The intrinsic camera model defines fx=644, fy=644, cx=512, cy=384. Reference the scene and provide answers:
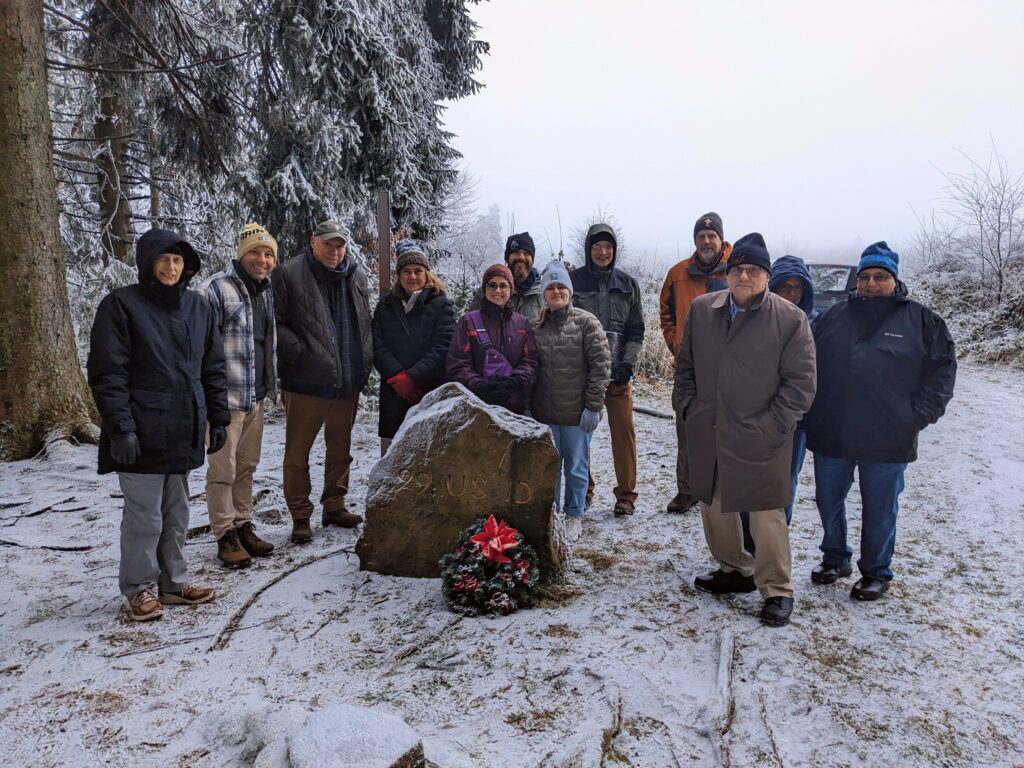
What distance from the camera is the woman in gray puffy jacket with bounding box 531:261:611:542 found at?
14.9 feet

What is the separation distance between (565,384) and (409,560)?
1.60 metres

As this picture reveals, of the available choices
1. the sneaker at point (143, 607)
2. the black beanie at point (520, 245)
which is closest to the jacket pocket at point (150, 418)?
the sneaker at point (143, 607)

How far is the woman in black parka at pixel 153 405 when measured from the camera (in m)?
3.13

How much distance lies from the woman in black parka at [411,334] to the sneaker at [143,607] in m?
1.97

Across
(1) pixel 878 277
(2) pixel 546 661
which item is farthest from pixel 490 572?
(1) pixel 878 277

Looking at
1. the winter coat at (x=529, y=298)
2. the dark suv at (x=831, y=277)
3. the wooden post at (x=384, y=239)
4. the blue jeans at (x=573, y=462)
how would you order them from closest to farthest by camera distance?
the blue jeans at (x=573, y=462) → the winter coat at (x=529, y=298) → the wooden post at (x=384, y=239) → the dark suv at (x=831, y=277)

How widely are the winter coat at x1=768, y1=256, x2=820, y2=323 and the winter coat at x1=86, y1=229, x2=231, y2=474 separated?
134 inches

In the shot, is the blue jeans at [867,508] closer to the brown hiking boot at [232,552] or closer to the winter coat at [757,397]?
the winter coat at [757,397]

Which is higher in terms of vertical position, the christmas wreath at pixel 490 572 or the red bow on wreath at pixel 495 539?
the red bow on wreath at pixel 495 539

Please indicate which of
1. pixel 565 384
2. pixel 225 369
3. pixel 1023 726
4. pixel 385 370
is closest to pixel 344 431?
pixel 385 370

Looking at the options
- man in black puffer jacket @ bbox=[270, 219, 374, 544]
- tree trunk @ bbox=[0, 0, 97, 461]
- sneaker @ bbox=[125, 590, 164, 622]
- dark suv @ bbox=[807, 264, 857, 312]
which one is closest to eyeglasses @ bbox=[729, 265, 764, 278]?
man in black puffer jacket @ bbox=[270, 219, 374, 544]

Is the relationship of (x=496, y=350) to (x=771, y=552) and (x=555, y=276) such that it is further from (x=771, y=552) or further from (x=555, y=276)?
(x=771, y=552)

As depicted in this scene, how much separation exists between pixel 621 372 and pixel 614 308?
0.52 metres

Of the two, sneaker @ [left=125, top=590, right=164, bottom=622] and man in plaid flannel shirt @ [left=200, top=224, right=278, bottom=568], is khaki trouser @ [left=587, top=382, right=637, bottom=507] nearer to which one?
man in plaid flannel shirt @ [left=200, top=224, right=278, bottom=568]
